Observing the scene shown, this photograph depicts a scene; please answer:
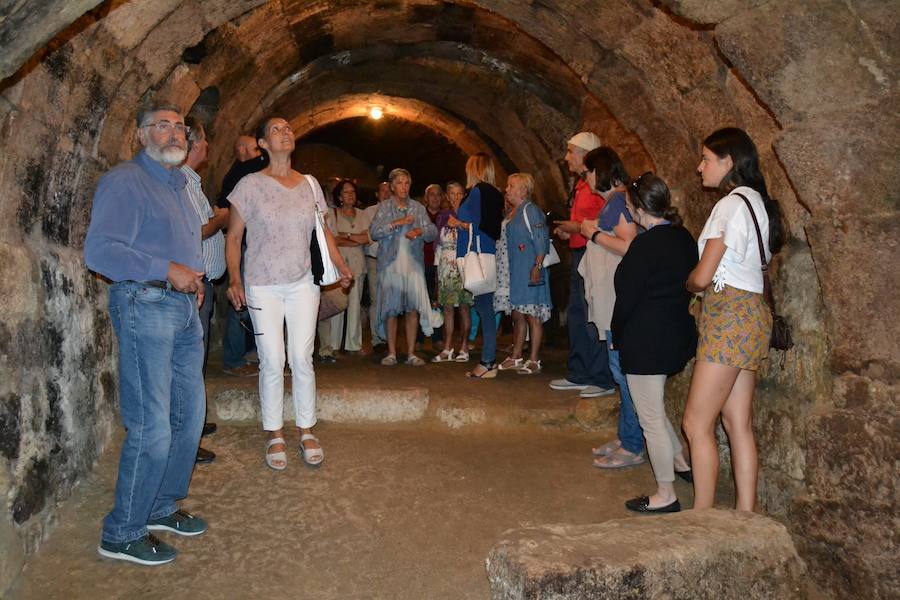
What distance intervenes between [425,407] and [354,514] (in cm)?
161

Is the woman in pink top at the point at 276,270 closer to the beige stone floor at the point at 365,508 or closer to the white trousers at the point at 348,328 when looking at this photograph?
Answer: the beige stone floor at the point at 365,508

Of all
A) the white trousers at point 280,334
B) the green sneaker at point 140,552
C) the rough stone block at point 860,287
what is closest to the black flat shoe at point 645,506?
the rough stone block at point 860,287

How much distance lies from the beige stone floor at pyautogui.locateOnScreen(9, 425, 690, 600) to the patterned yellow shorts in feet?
3.45

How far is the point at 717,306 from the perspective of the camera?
308 centimetres

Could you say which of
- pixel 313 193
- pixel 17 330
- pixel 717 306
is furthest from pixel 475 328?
pixel 17 330

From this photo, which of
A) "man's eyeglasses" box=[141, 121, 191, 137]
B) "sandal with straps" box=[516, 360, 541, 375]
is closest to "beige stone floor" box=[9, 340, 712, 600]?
"sandal with straps" box=[516, 360, 541, 375]

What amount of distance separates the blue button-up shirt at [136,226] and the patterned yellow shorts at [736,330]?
230 centimetres

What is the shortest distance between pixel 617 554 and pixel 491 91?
6.29 meters

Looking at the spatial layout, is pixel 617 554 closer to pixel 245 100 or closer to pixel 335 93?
pixel 245 100

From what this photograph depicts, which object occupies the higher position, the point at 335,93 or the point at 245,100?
the point at 335,93

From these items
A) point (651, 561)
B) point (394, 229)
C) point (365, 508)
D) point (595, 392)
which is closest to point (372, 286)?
point (394, 229)

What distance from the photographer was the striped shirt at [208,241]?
3.89 m

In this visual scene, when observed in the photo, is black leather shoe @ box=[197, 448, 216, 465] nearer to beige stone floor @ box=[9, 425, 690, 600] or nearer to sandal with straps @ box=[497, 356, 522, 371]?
beige stone floor @ box=[9, 425, 690, 600]

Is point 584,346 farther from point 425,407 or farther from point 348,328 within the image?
point 348,328
